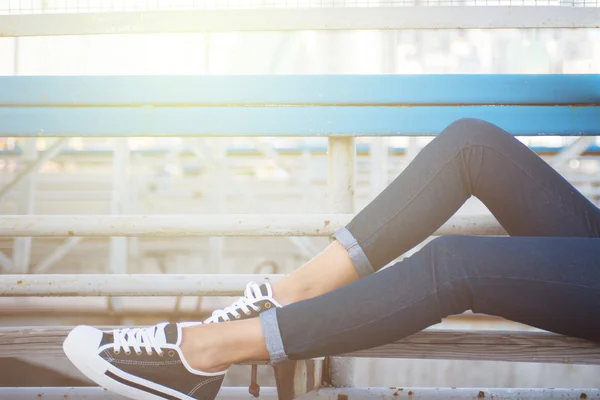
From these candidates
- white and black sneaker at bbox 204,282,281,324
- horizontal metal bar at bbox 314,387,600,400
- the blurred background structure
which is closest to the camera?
white and black sneaker at bbox 204,282,281,324

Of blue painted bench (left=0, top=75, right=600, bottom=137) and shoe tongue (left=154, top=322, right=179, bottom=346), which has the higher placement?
blue painted bench (left=0, top=75, right=600, bottom=137)

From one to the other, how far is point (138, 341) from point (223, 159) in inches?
101

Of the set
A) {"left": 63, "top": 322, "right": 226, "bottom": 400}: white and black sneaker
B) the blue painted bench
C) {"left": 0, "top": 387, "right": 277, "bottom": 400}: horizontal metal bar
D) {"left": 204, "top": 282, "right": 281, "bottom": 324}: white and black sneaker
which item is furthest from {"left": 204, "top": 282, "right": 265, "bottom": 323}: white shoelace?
the blue painted bench

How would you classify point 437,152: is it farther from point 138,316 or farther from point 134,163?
point 134,163

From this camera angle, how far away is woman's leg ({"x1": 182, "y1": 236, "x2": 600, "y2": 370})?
105 cm

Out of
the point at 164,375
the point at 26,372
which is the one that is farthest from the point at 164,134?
the point at 26,372

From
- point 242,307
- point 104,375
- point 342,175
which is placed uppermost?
point 342,175

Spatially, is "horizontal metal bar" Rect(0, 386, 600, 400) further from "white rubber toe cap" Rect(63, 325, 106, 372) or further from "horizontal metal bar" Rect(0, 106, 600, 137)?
"horizontal metal bar" Rect(0, 106, 600, 137)

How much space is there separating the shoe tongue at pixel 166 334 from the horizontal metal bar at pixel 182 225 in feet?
1.35

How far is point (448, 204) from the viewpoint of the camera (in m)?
1.28

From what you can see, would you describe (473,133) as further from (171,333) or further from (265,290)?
(171,333)

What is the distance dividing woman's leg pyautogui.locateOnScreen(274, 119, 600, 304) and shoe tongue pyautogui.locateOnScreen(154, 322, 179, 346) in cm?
24

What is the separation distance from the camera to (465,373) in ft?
11.7

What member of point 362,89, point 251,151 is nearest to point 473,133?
point 362,89
